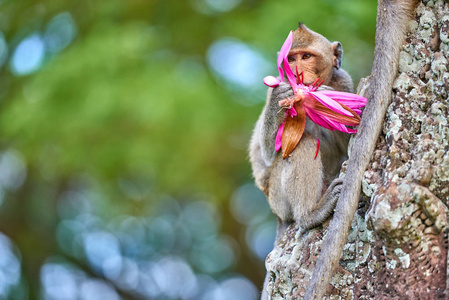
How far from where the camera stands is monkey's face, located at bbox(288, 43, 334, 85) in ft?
13.4

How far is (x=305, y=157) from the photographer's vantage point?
384 cm

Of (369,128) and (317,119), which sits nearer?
(369,128)

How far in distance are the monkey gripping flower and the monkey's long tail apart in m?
0.25

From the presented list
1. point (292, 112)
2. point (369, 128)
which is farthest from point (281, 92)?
point (369, 128)

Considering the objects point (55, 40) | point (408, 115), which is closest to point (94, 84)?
point (55, 40)

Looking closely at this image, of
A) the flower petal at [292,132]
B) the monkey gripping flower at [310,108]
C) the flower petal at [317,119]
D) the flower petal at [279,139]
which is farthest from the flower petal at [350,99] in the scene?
the flower petal at [279,139]

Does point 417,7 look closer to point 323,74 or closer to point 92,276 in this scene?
point 323,74

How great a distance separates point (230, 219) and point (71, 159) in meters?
3.43

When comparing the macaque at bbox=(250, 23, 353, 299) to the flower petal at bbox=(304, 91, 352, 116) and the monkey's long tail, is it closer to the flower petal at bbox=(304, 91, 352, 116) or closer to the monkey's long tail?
the flower petal at bbox=(304, 91, 352, 116)

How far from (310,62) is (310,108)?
2.16 ft

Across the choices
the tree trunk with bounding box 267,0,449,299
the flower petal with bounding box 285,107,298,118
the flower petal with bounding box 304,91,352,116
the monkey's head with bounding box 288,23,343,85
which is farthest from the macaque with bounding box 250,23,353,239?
the tree trunk with bounding box 267,0,449,299

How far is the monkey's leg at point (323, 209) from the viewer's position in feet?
11.7

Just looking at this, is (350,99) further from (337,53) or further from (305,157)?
(337,53)

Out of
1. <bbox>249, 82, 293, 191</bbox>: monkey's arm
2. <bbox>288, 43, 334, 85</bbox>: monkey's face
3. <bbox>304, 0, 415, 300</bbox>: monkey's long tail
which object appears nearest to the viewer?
<bbox>304, 0, 415, 300</bbox>: monkey's long tail
